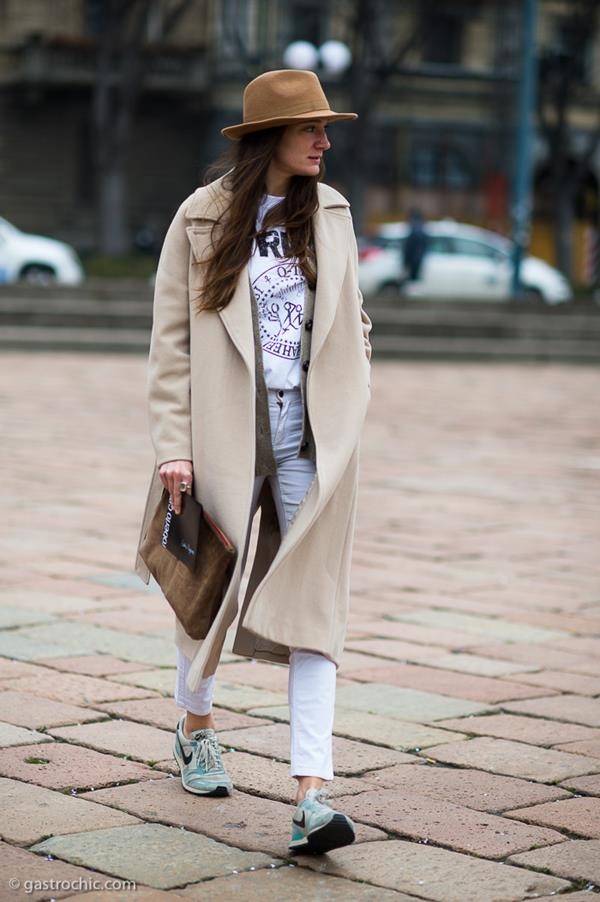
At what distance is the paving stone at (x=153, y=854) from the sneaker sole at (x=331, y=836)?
95 millimetres

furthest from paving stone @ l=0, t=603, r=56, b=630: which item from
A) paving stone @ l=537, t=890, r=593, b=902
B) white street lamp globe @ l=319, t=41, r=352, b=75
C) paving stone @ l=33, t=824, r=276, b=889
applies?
white street lamp globe @ l=319, t=41, r=352, b=75

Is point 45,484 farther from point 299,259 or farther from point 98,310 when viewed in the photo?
point 98,310

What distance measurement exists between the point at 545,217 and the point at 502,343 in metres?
19.7

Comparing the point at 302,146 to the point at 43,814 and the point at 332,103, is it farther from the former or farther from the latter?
the point at 332,103

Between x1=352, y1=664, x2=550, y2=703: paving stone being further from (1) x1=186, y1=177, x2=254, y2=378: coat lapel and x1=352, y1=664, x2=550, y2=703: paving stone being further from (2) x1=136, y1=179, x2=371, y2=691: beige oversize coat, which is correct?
(1) x1=186, y1=177, x2=254, y2=378: coat lapel

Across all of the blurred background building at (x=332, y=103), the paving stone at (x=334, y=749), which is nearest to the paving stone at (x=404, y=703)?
the paving stone at (x=334, y=749)

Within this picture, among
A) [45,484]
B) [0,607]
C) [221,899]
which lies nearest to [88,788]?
[221,899]

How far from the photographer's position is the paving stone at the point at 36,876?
9.85 ft

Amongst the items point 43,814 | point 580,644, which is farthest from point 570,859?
point 580,644

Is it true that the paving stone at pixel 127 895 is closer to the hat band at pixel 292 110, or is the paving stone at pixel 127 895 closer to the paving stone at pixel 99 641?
the hat band at pixel 292 110

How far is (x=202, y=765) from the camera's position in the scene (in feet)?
12.2

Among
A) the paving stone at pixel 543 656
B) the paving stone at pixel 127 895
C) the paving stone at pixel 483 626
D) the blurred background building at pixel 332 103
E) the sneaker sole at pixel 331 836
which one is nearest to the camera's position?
the paving stone at pixel 127 895

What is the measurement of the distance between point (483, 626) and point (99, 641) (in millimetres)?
1406

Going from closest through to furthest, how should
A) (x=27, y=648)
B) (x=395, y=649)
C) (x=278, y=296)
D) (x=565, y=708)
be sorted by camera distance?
(x=278, y=296) < (x=565, y=708) < (x=27, y=648) < (x=395, y=649)
